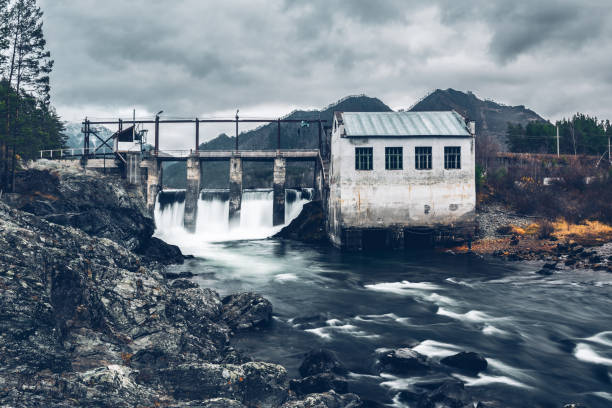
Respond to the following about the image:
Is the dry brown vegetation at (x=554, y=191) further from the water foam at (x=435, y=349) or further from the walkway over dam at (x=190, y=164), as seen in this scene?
the water foam at (x=435, y=349)

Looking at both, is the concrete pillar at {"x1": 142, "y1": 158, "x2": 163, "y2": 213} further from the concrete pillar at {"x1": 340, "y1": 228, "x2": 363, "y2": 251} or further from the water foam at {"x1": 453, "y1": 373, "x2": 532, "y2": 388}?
the water foam at {"x1": 453, "y1": 373, "x2": 532, "y2": 388}

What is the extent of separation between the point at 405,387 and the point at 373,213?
82.5 feet

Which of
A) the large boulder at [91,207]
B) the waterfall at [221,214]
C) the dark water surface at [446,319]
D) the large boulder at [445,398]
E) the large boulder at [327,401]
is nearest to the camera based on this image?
the large boulder at [327,401]

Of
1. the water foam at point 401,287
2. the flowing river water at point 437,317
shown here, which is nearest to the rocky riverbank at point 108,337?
the flowing river water at point 437,317

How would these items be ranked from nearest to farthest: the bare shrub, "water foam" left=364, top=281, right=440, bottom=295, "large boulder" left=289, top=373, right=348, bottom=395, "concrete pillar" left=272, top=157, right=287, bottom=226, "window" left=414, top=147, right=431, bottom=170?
"large boulder" left=289, top=373, right=348, bottom=395, "water foam" left=364, top=281, right=440, bottom=295, the bare shrub, "window" left=414, top=147, right=431, bottom=170, "concrete pillar" left=272, top=157, right=287, bottom=226

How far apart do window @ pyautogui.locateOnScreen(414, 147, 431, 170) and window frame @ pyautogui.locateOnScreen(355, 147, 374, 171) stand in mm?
3830

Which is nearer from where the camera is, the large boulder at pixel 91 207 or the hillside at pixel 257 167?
the large boulder at pixel 91 207

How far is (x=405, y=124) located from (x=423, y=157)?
3735mm

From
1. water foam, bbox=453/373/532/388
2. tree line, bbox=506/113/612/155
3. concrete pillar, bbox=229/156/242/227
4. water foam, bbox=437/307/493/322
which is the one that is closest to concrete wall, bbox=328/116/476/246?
water foam, bbox=437/307/493/322

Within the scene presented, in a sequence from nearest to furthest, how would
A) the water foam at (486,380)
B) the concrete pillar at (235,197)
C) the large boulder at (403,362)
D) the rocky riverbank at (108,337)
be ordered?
the rocky riverbank at (108,337)
the water foam at (486,380)
the large boulder at (403,362)
the concrete pillar at (235,197)

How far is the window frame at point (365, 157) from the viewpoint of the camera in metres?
36.1

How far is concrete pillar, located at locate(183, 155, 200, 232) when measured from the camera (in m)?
51.6

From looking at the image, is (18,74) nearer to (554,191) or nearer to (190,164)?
(190,164)

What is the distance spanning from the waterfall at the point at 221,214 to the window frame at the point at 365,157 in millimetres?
17564
